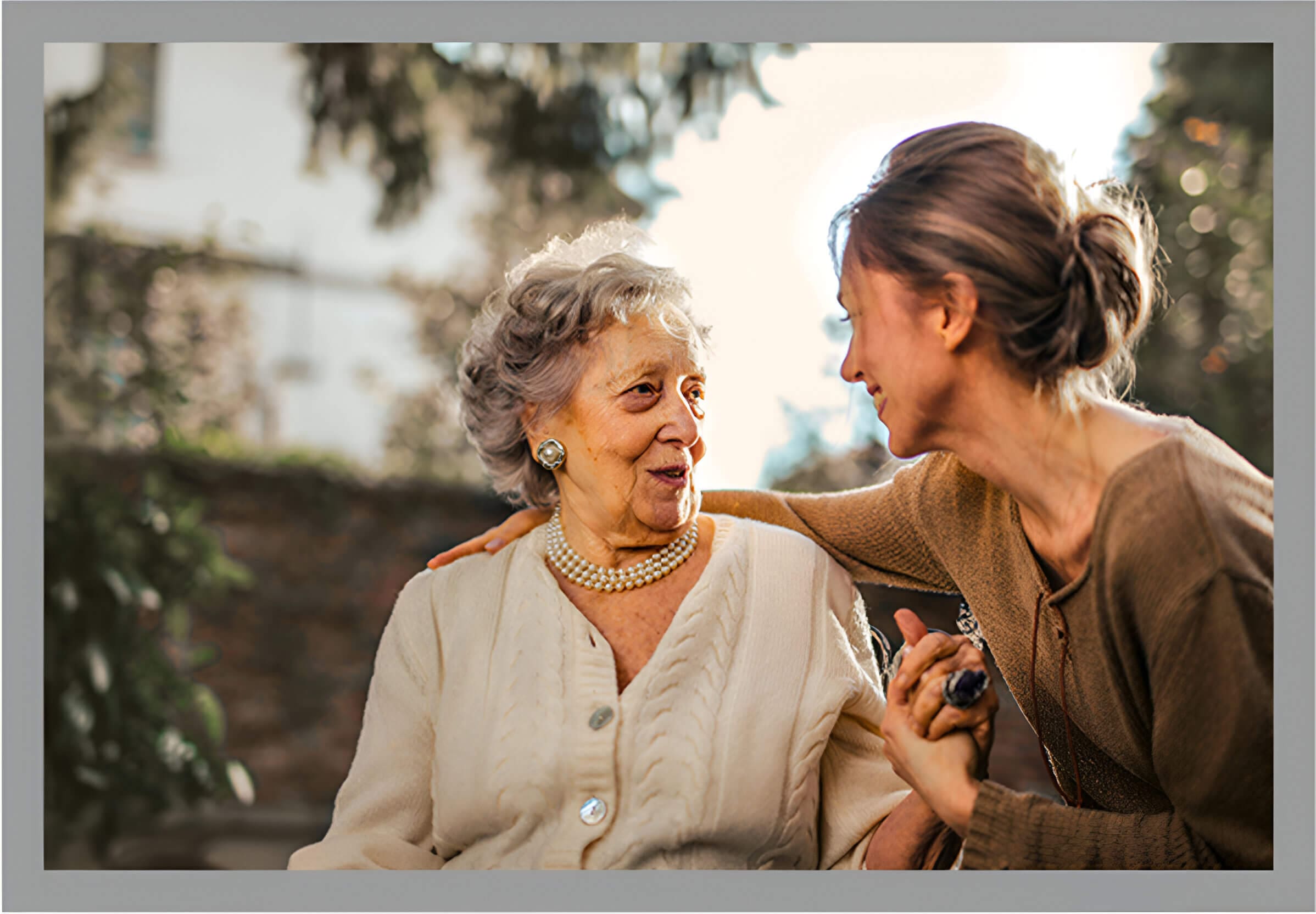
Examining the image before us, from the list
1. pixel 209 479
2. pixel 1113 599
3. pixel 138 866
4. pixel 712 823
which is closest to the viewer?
pixel 1113 599

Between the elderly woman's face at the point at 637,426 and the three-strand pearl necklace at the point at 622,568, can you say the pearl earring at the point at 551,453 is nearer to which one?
the elderly woman's face at the point at 637,426

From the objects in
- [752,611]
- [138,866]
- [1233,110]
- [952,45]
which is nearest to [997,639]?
[752,611]

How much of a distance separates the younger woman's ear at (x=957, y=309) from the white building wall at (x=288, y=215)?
1839 millimetres

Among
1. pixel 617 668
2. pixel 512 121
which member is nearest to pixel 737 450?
pixel 617 668

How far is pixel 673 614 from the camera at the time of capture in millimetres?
1935

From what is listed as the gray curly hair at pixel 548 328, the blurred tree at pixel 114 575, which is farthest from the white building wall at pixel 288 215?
the gray curly hair at pixel 548 328

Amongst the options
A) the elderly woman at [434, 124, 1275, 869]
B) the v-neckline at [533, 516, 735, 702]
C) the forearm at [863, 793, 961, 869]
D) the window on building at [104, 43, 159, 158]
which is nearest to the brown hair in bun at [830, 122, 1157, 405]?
the elderly woman at [434, 124, 1275, 869]

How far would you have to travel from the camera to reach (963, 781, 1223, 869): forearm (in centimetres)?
167

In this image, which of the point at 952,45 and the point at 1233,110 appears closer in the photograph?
the point at 952,45

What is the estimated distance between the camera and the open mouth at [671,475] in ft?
6.24

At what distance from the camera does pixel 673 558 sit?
1.97m

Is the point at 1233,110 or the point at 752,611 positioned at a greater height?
the point at 1233,110

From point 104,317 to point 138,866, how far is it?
178 centimetres

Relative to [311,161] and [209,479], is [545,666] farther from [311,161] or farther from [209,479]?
[209,479]
